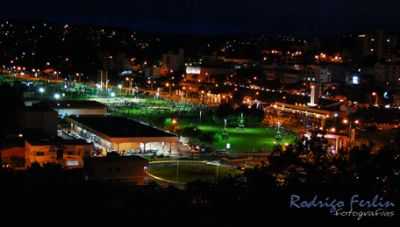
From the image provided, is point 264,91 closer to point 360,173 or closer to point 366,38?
point 366,38

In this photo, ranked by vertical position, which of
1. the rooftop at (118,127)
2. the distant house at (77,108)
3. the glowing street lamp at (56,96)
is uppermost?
the glowing street lamp at (56,96)

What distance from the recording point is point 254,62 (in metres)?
19.7

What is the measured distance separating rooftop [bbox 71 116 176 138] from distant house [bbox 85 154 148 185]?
2.03 metres

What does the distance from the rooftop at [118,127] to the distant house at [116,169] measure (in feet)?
6.66

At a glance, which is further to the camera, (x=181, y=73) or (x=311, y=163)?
(x=181, y=73)

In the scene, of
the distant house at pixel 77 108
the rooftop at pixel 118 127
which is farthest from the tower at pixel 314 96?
the rooftop at pixel 118 127

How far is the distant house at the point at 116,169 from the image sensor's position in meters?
5.77

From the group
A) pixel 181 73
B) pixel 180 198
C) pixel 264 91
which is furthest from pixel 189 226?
pixel 181 73

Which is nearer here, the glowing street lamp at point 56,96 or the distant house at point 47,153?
the distant house at point 47,153

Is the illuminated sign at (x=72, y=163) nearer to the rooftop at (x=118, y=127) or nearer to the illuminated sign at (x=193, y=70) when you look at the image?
the rooftop at (x=118, y=127)

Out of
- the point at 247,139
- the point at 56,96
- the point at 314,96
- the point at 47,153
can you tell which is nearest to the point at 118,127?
the point at 247,139

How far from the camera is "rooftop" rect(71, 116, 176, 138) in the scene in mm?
8055

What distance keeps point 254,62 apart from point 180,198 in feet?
52.8

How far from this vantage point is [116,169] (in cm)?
580
